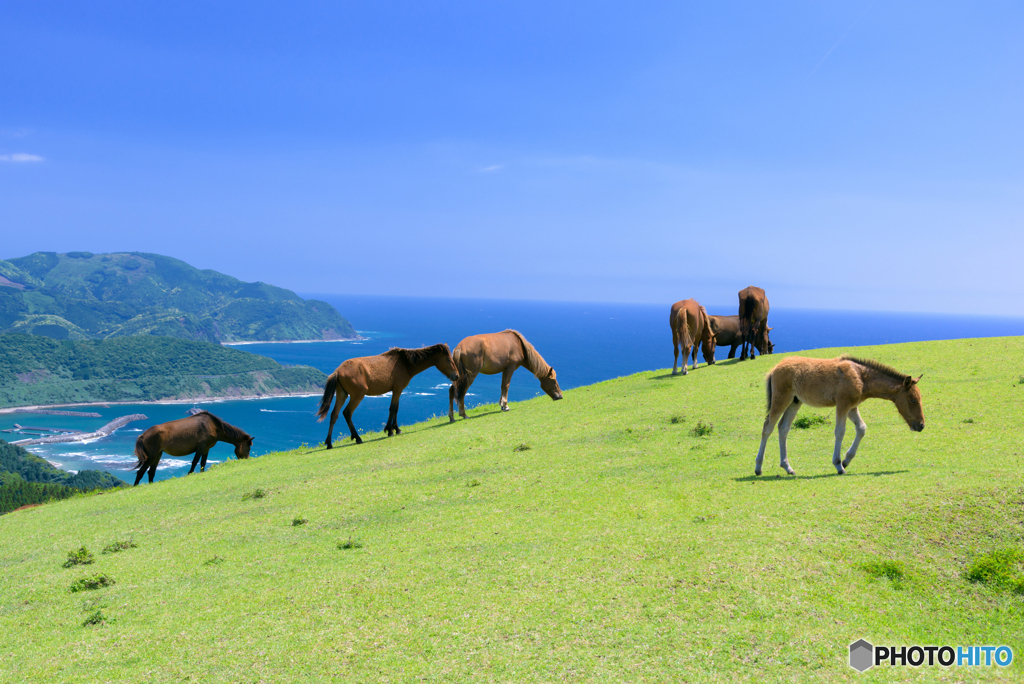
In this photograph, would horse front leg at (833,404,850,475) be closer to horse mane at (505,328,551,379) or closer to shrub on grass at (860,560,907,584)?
shrub on grass at (860,560,907,584)

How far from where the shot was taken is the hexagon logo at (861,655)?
493cm

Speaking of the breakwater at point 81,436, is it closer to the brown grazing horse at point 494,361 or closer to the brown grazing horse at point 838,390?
the brown grazing horse at point 494,361

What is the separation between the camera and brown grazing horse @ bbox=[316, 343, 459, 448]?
17953 millimetres

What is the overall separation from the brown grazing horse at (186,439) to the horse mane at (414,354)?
7.52 meters

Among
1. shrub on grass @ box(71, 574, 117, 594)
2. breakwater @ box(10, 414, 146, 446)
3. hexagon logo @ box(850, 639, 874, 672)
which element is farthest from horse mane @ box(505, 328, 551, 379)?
breakwater @ box(10, 414, 146, 446)

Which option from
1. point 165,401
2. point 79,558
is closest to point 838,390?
point 79,558

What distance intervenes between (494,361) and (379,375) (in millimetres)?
4057

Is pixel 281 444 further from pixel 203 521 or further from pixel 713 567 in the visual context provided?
pixel 713 567

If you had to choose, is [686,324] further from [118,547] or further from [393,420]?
[118,547]

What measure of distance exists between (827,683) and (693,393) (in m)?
13.5

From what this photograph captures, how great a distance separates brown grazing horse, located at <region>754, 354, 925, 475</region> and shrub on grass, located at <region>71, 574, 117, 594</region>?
10.5 m

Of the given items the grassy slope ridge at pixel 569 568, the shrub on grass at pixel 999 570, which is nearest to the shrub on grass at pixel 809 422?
the grassy slope ridge at pixel 569 568

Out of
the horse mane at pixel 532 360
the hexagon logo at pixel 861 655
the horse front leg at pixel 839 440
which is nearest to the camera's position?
the hexagon logo at pixel 861 655

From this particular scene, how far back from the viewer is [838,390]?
29.7 feet
